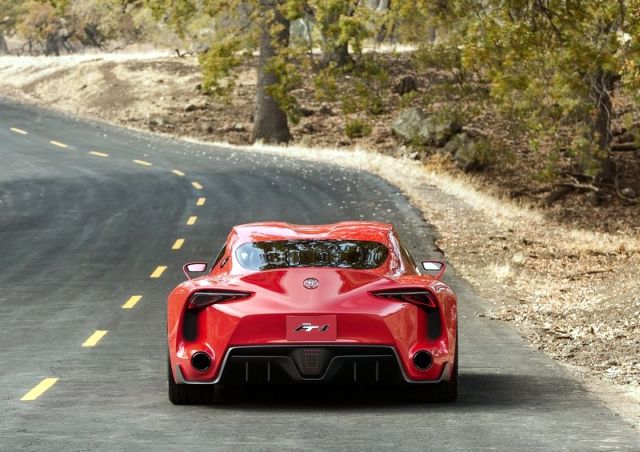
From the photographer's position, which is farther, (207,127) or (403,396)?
(207,127)

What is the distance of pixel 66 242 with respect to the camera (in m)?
27.0

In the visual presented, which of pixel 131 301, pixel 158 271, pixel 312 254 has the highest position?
pixel 312 254

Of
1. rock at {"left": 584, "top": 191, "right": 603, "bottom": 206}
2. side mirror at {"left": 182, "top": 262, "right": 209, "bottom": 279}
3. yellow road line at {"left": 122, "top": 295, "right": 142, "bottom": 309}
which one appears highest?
side mirror at {"left": 182, "top": 262, "right": 209, "bottom": 279}

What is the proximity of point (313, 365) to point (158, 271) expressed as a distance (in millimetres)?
13265

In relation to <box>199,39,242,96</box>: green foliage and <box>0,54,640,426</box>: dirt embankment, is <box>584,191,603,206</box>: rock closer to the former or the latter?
<box>0,54,640,426</box>: dirt embankment

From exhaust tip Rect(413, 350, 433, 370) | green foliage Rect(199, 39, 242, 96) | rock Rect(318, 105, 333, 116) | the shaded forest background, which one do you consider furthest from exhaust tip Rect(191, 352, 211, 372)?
rock Rect(318, 105, 333, 116)

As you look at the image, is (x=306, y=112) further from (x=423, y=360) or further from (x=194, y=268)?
(x=423, y=360)

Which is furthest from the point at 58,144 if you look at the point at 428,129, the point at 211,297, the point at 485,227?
the point at 211,297

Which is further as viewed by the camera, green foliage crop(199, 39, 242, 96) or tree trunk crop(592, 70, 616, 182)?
green foliage crop(199, 39, 242, 96)

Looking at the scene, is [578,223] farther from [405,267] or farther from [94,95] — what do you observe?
[405,267]

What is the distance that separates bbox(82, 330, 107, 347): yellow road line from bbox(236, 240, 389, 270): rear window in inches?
189

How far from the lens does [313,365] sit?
32.7ft

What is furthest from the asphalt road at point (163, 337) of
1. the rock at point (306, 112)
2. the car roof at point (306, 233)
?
the rock at point (306, 112)

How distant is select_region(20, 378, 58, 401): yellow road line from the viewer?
1147 cm
